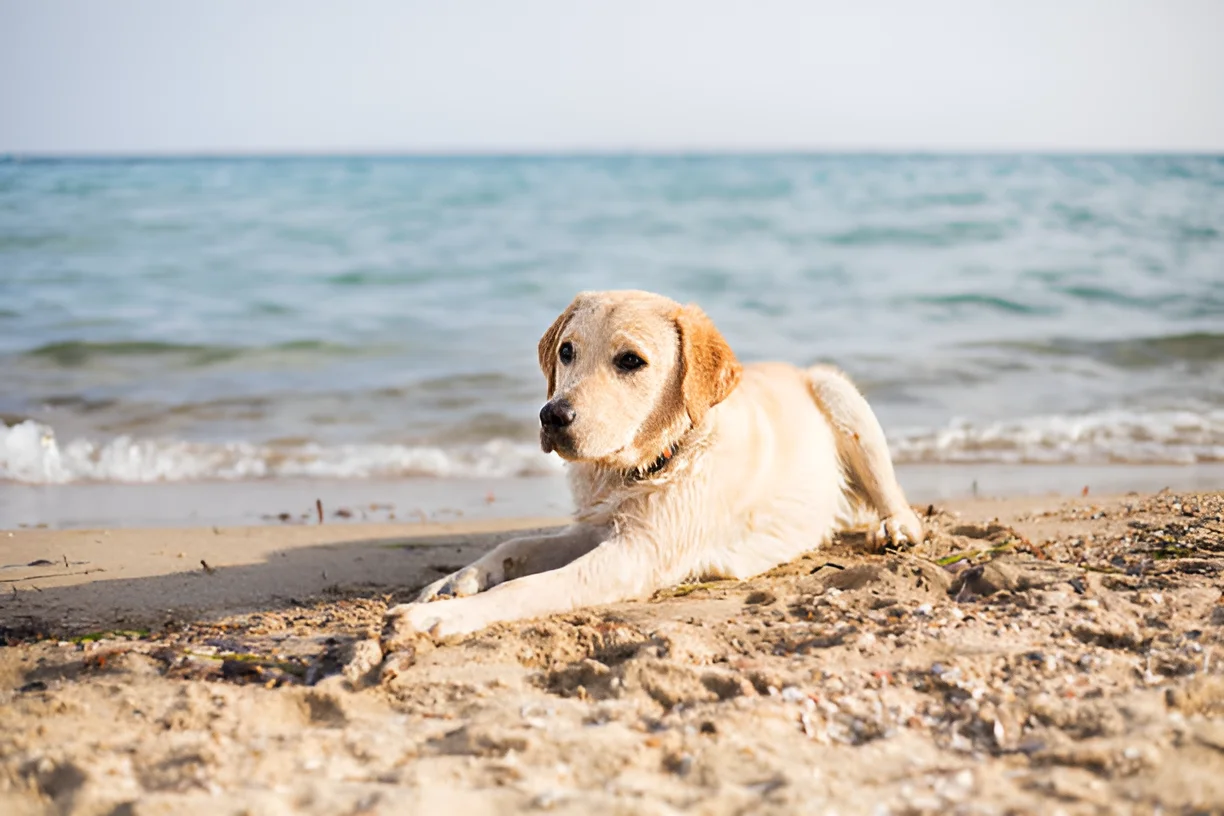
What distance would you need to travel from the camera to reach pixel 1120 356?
11781 mm

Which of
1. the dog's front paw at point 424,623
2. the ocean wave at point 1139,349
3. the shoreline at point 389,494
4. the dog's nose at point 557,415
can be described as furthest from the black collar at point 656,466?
the ocean wave at point 1139,349

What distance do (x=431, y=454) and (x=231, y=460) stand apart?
1492 millimetres

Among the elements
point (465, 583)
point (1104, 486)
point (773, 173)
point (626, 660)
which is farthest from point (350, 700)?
point (773, 173)

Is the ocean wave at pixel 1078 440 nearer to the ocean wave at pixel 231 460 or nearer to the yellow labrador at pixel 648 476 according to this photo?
the ocean wave at pixel 231 460

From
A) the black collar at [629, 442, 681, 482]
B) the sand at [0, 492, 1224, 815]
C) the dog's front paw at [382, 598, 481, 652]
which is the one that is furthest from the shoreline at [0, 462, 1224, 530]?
the dog's front paw at [382, 598, 481, 652]

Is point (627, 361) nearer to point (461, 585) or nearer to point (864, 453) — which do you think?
point (461, 585)

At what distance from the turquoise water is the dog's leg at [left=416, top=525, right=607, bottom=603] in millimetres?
3202

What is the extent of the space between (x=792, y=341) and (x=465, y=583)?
9.31 m

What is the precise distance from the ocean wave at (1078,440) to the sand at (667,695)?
310 cm

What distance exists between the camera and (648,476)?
4742 mm

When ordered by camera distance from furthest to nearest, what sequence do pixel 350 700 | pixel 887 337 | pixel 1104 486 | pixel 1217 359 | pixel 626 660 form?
pixel 887 337, pixel 1217 359, pixel 1104 486, pixel 626 660, pixel 350 700

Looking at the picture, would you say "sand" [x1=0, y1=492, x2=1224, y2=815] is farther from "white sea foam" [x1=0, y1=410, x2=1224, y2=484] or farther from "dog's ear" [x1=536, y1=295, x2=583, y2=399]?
"white sea foam" [x1=0, y1=410, x2=1224, y2=484]

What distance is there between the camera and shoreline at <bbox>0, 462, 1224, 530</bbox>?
6.73 metres

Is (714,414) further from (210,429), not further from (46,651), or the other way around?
(210,429)
